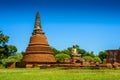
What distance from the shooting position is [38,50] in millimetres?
57625

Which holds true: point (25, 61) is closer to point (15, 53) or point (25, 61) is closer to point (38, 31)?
point (38, 31)

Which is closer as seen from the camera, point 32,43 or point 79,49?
point 32,43

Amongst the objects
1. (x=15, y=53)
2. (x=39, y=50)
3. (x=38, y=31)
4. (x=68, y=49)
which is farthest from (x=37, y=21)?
(x=68, y=49)

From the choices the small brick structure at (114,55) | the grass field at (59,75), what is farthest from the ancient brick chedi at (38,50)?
the grass field at (59,75)

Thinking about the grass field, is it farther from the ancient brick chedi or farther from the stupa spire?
the stupa spire

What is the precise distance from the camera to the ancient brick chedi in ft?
185

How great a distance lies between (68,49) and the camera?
11738 cm

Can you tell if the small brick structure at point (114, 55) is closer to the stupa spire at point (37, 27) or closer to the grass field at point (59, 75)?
the stupa spire at point (37, 27)

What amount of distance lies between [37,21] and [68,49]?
182ft

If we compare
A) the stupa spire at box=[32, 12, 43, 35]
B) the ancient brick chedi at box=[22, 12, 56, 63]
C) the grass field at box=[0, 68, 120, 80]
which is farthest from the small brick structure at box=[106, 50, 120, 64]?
the grass field at box=[0, 68, 120, 80]

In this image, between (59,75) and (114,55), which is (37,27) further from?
(59,75)

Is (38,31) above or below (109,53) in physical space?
above

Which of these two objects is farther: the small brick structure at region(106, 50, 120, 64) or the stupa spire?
the small brick structure at region(106, 50, 120, 64)

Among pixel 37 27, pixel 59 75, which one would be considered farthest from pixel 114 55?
pixel 59 75
